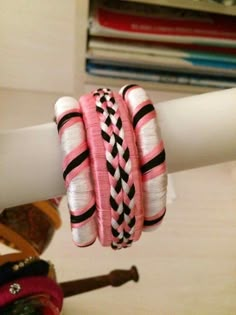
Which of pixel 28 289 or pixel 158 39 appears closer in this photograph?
pixel 28 289

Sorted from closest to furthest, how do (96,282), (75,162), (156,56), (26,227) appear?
1. (75,162)
2. (26,227)
3. (96,282)
4. (156,56)

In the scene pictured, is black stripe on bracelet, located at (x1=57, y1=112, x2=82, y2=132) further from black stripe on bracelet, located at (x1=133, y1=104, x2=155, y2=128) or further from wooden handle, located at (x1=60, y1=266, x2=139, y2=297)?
wooden handle, located at (x1=60, y1=266, x2=139, y2=297)

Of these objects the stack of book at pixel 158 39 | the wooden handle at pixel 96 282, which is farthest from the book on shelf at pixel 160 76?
the wooden handle at pixel 96 282

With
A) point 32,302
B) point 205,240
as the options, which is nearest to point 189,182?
point 205,240

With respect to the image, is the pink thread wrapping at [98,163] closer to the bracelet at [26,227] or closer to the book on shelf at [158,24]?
the bracelet at [26,227]

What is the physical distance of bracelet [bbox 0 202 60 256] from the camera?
409 millimetres

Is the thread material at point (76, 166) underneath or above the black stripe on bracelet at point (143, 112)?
underneath

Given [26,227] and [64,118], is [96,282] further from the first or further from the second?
[64,118]

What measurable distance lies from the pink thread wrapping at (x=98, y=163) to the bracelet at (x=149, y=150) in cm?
2

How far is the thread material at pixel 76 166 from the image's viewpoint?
0.22 metres

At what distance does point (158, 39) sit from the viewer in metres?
0.71

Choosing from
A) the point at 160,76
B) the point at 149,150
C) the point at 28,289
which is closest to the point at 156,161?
the point at 149,150

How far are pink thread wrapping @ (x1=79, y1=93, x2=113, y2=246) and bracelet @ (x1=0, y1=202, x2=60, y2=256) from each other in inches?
7.2

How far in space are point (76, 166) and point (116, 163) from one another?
0.02 m
